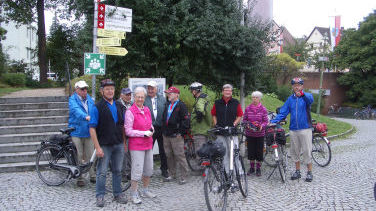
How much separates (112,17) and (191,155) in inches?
136

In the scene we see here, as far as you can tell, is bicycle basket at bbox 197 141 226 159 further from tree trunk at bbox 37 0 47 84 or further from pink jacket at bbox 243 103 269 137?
tree trunk at bbox 37 0 47 84

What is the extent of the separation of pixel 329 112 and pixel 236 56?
3248 centimetres

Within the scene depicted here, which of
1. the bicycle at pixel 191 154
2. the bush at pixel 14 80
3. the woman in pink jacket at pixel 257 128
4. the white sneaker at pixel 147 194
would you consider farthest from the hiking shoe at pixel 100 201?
the bush at pixel 14 80

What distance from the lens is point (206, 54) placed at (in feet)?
27.5

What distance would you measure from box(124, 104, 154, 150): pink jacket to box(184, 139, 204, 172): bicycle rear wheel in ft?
7.12

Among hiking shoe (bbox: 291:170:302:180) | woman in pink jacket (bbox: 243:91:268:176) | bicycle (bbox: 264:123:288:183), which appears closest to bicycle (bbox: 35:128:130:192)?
woman in pink jacket (bbox: 243:91:268:176)

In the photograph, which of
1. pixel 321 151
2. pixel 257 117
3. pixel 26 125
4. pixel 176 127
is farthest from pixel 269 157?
pixel 26 125

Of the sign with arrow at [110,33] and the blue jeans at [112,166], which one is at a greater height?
the sign with arrow at [110,33]

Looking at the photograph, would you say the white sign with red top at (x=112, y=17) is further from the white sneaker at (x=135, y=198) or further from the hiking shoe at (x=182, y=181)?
the white sneaker at (x=135, y=198)

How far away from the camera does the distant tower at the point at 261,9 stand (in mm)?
8820

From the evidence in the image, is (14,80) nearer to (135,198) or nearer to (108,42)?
(108,42)

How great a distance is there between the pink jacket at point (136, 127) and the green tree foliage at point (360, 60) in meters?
34.4

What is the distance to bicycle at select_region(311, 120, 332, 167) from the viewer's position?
8.41 meters

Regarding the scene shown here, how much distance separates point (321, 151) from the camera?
852 centimetres
